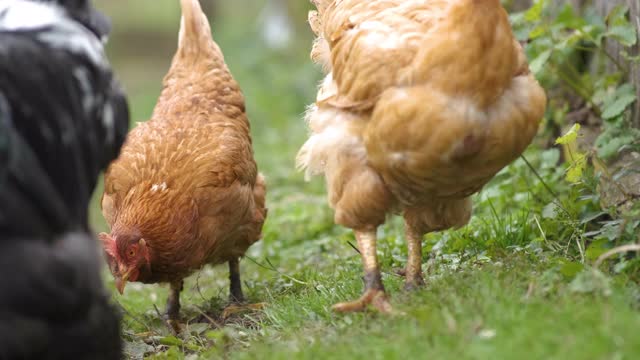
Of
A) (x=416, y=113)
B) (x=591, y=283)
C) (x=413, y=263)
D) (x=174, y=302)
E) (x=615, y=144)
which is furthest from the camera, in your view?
(x=174, y=302)

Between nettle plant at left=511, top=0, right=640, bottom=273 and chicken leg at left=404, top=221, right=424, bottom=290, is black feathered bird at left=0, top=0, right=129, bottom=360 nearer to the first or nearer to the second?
chicken leg at left=404, top=221, right=424, bottom=290

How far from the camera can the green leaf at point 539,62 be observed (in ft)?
19.9

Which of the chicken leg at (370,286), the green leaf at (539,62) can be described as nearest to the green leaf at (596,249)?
the chicken leg at (370,286)

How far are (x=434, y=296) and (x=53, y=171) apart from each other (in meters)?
1.94

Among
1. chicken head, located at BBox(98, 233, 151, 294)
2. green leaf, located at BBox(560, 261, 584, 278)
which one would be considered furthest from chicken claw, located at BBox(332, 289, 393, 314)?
chicken head, located at BBox(98, 233, 151, 294)

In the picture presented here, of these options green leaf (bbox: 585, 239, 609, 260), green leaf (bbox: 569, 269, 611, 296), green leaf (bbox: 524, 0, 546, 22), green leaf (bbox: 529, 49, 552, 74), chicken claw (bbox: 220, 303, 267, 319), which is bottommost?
chicken claw (bbox: 220, 303, 267, 319)

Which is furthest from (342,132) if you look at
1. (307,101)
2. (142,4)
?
(142,4)

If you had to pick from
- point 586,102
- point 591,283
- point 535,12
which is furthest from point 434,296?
point 586,102

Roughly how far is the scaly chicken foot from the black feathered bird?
1721 mm

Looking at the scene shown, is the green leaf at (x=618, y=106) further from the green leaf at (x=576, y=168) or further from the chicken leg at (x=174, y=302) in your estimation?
the chicken leg at (x=174, y=302)

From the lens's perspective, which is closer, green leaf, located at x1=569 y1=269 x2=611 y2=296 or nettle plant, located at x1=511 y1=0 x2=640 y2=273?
green leaf, located at x1=569 y1=269 x2=611 y2=296

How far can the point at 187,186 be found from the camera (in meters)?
5.82

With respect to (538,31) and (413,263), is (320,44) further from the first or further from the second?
(538,31)

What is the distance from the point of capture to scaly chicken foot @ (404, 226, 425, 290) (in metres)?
5.00
